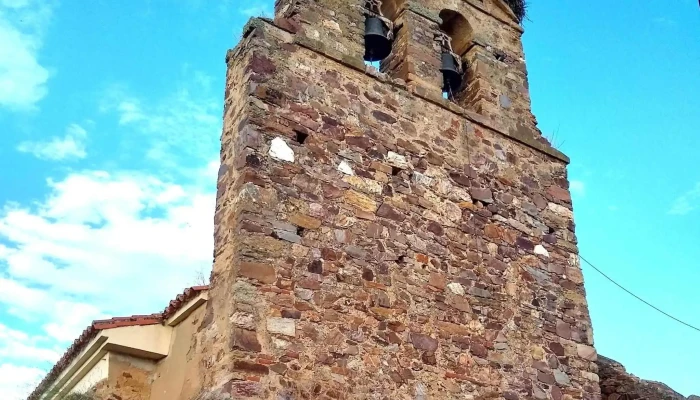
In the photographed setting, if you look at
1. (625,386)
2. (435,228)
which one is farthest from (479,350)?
(625,386)

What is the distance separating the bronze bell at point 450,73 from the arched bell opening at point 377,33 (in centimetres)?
62

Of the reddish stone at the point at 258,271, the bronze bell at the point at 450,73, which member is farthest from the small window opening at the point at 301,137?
the bronze bell at the point at 450,73

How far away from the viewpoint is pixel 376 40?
742 centimetres

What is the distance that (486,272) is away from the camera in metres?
6.51

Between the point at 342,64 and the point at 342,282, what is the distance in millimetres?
2102

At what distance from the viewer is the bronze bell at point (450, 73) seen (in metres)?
7.64

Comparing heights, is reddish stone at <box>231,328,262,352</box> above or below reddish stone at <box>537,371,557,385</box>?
below

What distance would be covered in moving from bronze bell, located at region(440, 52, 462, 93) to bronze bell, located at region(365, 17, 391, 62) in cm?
62

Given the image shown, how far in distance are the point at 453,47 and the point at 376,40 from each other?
1.12 metres

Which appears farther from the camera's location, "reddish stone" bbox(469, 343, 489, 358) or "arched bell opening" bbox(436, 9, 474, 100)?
"arched bell opening" bbox(436, 9, 474, 100)

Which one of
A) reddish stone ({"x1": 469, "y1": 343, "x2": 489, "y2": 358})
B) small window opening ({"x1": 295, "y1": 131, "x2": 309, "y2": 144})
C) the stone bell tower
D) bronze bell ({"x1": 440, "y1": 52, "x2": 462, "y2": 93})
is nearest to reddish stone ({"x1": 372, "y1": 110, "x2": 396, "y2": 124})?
the stone bell tower

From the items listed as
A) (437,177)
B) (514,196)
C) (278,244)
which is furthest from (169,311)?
(514,196)

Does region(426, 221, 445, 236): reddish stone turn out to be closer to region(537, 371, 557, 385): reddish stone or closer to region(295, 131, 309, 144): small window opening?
region(295, 131, 309, 144): small window opening

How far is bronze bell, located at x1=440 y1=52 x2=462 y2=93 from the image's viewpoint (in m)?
7.64
